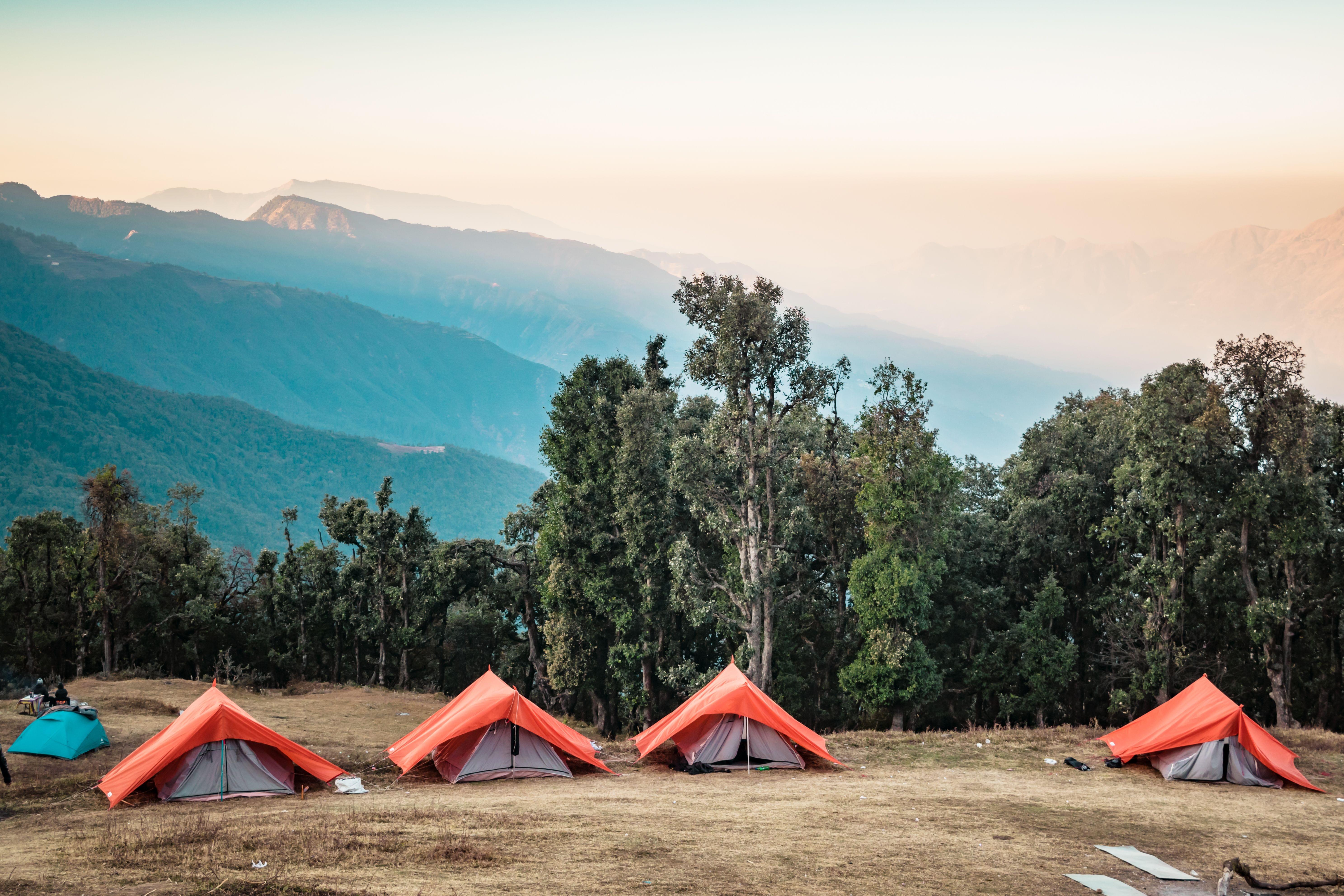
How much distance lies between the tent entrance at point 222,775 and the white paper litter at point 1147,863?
557 inches

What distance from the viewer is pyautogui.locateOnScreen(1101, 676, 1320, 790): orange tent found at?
18375 millimetres

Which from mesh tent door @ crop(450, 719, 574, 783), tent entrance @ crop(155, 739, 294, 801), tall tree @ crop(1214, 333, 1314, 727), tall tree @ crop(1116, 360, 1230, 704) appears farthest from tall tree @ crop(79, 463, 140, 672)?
tall tree @ crop(1214, 333, 1314, 727)

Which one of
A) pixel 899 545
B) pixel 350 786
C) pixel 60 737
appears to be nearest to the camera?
pixel 350 786

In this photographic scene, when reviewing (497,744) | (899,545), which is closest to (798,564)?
(899,545)

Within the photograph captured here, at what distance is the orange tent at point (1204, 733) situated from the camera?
1838 centimetres

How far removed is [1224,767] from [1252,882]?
8816 mm

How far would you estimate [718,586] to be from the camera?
30.6 metres

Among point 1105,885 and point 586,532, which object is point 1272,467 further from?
point 586,532

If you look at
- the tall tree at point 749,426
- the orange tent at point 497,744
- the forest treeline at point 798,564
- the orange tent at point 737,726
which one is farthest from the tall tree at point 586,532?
the orange tent at point 497,744

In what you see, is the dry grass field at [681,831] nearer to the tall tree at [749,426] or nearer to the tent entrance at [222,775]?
the tent entrance at [222,775]

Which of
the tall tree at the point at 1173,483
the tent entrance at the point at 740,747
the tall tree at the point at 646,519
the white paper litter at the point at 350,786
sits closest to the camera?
the white paper litter at the point at 350,786

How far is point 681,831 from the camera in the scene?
13.3 metres

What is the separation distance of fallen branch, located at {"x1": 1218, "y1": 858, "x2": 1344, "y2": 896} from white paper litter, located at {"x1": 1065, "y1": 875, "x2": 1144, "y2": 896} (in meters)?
0.92

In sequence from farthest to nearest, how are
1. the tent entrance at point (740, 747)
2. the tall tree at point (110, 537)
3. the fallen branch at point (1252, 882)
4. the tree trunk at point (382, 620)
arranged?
the tree trunk at point (382, 620) < the tall tree at point (110, 537) < the tent entrance at point (740, 747) < the fallen branch at point (1252, 882)
